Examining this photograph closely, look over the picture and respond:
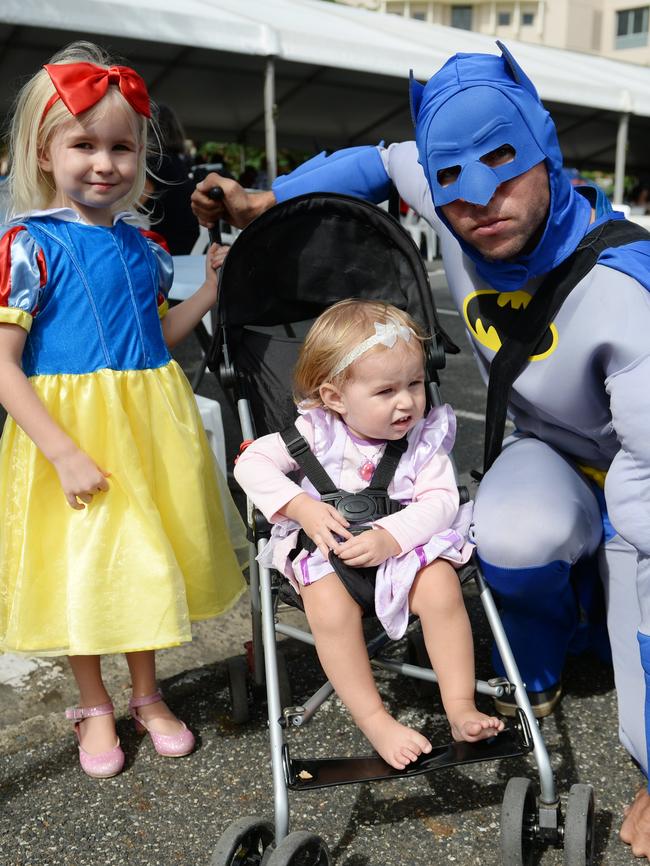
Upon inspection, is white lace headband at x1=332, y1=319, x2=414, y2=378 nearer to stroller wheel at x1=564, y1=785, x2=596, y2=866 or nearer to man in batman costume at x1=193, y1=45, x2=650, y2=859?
man in batman costume at x1=193, y1=45, x2=650, y2=859

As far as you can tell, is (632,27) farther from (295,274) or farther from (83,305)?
(83,305)

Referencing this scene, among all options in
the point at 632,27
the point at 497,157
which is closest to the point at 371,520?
the point at 497,157

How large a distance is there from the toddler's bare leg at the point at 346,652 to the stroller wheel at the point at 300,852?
0.24 m

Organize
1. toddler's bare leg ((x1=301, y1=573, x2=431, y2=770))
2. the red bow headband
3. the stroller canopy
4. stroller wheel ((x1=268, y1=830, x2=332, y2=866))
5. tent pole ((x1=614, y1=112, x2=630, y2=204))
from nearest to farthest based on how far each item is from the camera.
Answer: stroller wheel ((x1=268, y1=830, x2=332, y2=866)) < toddler's bare leg ((x1=301, y1=573, x2=431, y2=770)) < the red bow headband < the stroller canopy < tent pole ((x1=614, y1=112, x2=630, y2=204))

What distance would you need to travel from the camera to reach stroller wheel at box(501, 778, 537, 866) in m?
1.70

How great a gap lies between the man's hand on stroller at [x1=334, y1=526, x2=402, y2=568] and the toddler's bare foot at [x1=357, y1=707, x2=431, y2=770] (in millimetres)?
327

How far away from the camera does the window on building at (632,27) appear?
162 ft

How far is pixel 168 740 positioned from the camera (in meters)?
2.28

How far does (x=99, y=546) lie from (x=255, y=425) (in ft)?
2.23

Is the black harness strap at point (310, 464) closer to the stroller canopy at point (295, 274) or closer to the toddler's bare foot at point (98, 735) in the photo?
the stroller canopy at point (295, 274)

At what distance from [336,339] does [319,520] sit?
18.4 inches

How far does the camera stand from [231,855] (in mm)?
1636

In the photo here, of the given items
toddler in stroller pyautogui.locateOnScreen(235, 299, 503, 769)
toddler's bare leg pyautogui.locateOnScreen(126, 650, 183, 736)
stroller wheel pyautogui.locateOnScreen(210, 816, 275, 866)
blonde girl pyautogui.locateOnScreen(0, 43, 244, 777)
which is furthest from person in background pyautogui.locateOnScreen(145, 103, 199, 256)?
stroller wheel pyautogui.locateOnScreen(210, 816, 275, 866)

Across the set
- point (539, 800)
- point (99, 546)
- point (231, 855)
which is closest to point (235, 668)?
point (99, 546)
